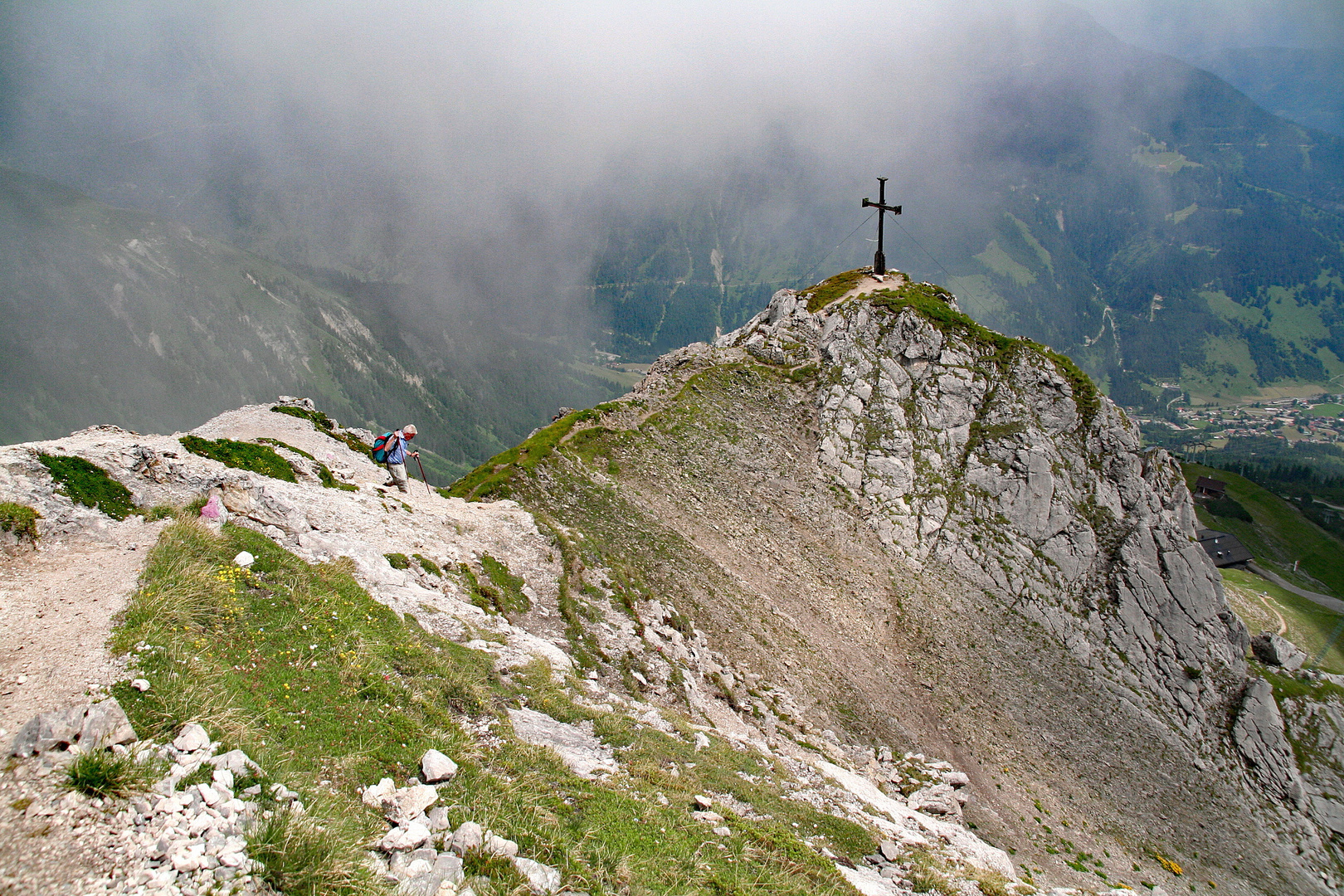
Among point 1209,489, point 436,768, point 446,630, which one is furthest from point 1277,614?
point 436,768

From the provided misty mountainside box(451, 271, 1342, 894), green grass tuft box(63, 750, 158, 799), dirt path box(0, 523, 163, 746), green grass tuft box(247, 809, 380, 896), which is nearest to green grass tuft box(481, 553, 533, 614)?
misty mountainside box(451, 271, 1342, 894)

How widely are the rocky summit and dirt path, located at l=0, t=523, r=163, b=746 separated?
0.74ft

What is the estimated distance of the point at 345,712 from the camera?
38.4 feet

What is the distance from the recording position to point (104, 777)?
7.48 meters

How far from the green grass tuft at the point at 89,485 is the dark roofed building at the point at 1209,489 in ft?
766

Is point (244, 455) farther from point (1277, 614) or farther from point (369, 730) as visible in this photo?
point (1277, 614)

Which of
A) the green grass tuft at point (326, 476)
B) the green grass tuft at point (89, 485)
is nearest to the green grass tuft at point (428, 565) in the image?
the green grass tuft at point (326, 476)

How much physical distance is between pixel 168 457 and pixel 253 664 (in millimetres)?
13538

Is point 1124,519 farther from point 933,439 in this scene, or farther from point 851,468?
point 851,468

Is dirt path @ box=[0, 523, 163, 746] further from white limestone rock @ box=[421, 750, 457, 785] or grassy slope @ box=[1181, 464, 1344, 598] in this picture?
grassy slope @ box=[1181, 464, 1344, 598]

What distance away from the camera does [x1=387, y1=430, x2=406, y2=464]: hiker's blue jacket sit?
3176 centimetres

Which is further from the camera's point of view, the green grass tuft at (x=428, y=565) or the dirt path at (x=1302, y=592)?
the dirt path at (x=1302, y=592)

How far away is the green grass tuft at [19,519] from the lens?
13.7m

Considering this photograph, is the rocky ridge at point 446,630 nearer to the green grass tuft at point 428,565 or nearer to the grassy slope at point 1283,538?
the green grass tuft at point 428,565
